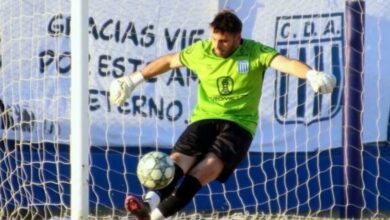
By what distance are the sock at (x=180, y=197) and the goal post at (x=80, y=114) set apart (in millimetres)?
690

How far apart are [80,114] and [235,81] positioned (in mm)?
980

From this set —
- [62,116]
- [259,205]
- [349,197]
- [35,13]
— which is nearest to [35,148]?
[62,116]

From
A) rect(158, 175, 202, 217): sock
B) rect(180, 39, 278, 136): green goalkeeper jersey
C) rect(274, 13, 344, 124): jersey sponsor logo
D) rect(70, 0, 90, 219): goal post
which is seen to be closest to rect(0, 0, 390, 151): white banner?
rect(274, 13, 344, 124): jersey sponsor logo

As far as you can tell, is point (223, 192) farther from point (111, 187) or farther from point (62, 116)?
point (62, 116)

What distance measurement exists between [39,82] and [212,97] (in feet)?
6.43

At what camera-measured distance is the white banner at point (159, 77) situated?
8.38 meters

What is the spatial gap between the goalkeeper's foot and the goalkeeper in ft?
0.74

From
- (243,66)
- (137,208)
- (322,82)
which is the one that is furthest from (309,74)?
(137,208)

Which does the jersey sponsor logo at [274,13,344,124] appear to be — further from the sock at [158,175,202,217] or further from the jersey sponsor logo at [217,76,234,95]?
the sock at [158,175,202,217]

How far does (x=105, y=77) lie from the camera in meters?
8.48

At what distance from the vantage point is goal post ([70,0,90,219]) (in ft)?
22.7

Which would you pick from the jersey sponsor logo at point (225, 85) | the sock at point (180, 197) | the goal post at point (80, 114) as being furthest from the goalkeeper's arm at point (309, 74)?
the goal post at point (80, 114)

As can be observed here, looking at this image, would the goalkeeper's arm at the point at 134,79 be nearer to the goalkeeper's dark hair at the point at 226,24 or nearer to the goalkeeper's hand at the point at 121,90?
the goalkeeper's hand at the point at 121,90

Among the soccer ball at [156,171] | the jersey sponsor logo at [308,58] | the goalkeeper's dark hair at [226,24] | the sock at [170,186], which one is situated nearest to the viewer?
the soccer ball at [156,171]
